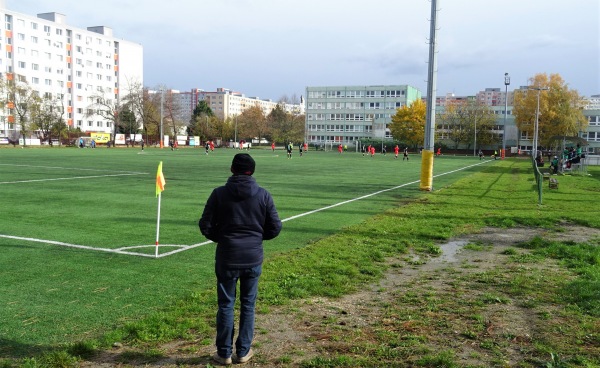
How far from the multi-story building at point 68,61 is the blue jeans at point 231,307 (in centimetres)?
9454

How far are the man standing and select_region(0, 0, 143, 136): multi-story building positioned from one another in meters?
94.4

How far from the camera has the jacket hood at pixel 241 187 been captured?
4.46m

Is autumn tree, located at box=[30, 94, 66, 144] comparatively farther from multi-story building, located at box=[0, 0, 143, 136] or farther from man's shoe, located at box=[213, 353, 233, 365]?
man's shoe, located at box=[213, 353, 233, 365]

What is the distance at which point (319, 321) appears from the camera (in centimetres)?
559

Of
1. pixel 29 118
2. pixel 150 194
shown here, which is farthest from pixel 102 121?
pixel 150 194

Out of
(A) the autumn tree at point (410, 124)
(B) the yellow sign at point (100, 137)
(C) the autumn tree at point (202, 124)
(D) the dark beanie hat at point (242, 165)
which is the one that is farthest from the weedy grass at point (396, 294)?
(C) the autumn tree at point (202, 124)

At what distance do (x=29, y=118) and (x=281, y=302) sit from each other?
83529mm

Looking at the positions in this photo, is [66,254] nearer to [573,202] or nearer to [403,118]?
[573,202]

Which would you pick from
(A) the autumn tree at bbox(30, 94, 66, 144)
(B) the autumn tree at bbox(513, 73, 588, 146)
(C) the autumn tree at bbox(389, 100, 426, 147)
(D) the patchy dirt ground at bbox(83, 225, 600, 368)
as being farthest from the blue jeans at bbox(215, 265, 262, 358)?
(C) the autumn tree at bbox(389, 100, 426, 147)

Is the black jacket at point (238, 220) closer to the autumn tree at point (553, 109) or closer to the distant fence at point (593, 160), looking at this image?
the distant fence at point (593, 160)

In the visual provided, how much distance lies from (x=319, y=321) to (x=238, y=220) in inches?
71.1

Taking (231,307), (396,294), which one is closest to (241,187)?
(231,307)

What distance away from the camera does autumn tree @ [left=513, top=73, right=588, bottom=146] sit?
82.1 metres

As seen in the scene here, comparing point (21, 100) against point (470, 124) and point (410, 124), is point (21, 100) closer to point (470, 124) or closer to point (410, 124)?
point (410, 124)
